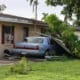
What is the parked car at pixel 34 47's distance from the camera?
25.0 m

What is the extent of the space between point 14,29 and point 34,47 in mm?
3754

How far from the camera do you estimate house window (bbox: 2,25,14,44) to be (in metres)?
26.8

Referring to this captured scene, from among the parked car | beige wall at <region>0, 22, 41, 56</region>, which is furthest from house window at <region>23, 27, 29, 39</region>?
the parked car

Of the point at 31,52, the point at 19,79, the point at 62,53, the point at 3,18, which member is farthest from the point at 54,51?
the point at 19,79

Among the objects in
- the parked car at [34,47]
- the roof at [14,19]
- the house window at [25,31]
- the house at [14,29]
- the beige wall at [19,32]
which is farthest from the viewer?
the house window at [25,31]

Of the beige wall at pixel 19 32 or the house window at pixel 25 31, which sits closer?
the beige wall at pixel 19 32

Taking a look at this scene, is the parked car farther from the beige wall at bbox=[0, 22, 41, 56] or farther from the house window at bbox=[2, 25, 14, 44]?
the house window at bbox=[2, 25, 14, 44]

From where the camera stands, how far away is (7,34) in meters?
27.3

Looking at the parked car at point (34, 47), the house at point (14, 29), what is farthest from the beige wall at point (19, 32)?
the parked car at point (34, 47)

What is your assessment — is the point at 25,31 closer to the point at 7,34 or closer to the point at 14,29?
the point at 14,29

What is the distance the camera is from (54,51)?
2741cm

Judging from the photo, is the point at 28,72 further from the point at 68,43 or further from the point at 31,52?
the point at 68,43

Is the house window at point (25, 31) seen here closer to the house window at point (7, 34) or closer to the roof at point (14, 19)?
the roof at point (14, 19)

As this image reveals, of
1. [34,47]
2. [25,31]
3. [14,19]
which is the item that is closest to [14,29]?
[14,19]
